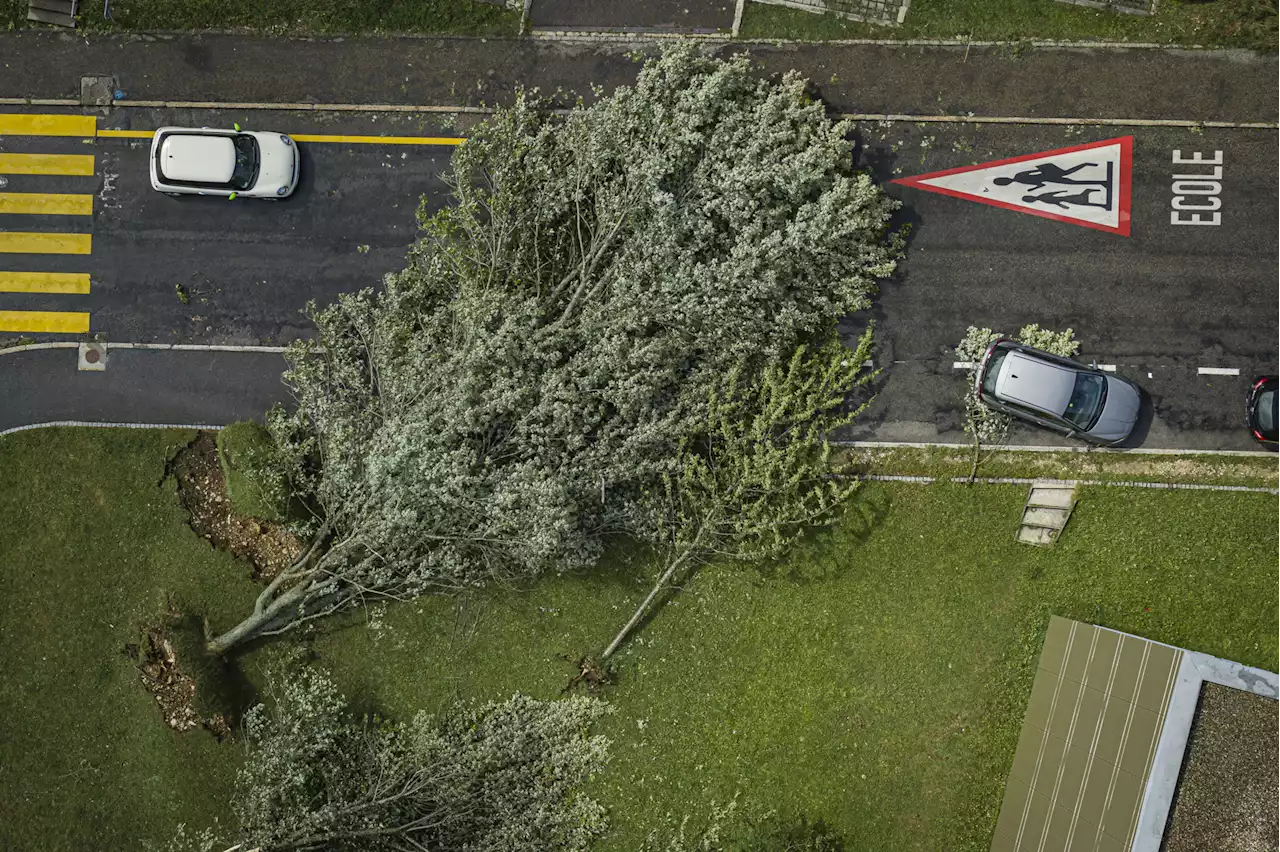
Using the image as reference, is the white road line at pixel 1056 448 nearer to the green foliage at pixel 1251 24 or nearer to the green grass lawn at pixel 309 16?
the green foliage at pixel 1251 24

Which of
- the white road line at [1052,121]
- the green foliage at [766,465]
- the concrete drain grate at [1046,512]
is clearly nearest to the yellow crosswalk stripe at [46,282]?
the green foliage at [766,465]

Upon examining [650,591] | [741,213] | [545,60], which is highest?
[545,60]

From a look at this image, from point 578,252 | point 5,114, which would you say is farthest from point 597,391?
point 5,114

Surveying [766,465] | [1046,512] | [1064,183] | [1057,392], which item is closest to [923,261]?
[1064,183]

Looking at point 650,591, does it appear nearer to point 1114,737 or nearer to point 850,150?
point 1114,737

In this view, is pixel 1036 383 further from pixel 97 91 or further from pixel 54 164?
pixel 54 164

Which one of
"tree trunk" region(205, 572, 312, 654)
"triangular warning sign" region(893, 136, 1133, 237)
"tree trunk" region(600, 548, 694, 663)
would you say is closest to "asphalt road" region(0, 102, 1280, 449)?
"triangular warning sign" region(893, 136, 1133, 237)

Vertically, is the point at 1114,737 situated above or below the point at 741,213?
below
